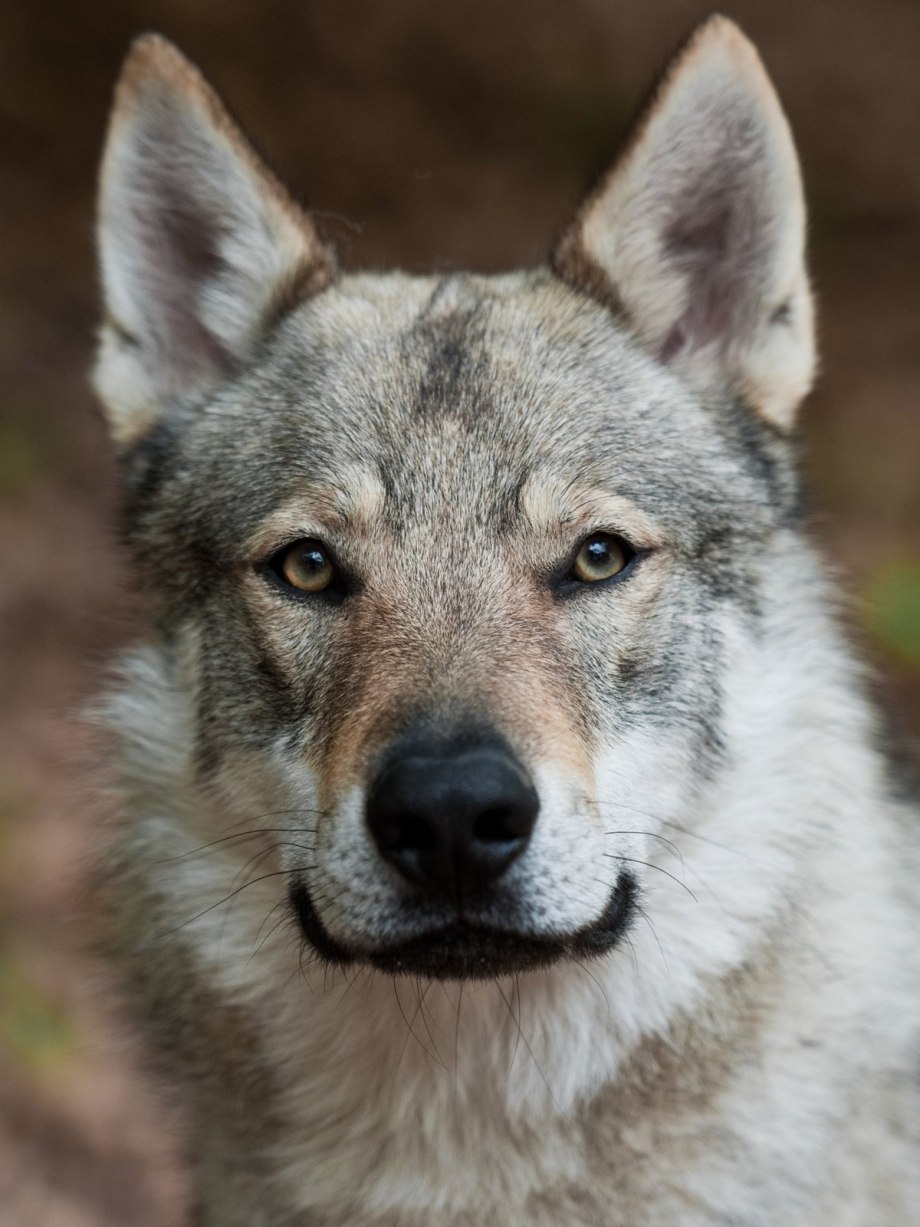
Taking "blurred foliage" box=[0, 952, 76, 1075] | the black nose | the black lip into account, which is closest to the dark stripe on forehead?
the black nose

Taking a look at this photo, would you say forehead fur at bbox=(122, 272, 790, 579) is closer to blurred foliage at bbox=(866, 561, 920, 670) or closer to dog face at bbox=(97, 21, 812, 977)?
dog face at bbox=(97, 21, 812, 977)

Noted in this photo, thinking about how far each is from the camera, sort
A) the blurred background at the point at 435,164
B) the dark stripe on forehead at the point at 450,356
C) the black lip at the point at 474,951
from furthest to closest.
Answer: the blurred background at the point at 435,164 < the dark stripe on forehead at the point at 450,356 < the black lip at the point at 474,951

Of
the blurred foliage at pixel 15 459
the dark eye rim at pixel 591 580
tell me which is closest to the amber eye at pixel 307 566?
the dark eye rim at pixel 591 580

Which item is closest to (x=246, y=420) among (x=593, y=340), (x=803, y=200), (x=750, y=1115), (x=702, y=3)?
(x=593, y=340)

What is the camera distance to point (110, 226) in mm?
3773

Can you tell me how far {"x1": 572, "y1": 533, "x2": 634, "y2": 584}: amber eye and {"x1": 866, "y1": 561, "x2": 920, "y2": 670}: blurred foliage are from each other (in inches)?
148

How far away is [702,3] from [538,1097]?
23.3 ft

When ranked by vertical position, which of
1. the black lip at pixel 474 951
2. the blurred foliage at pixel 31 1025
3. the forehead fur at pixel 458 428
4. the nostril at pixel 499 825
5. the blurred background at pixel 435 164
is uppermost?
the blurred background at pixel 435 164

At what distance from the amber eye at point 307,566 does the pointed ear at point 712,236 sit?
3.60 ft

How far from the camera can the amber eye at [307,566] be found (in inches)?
130

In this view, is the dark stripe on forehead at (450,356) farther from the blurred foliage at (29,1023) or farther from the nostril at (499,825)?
the blurred foliage at (29,1023)

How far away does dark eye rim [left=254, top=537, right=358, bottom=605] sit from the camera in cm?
326

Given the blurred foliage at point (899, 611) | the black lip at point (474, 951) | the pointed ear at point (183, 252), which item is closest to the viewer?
the black lip at point (474, 951)

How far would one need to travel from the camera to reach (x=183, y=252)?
155 inches
